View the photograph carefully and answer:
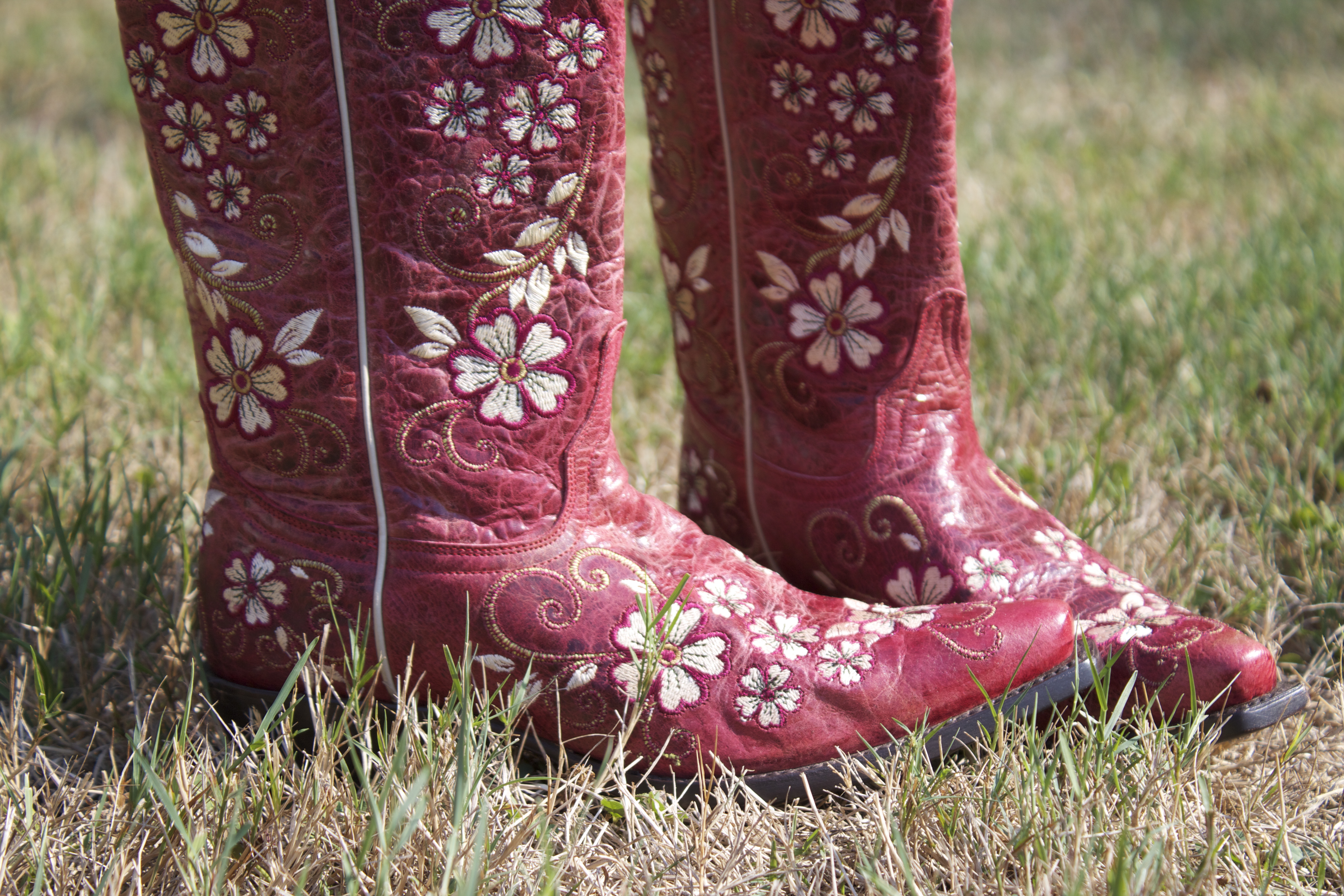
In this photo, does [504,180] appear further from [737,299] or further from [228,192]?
[737,299]

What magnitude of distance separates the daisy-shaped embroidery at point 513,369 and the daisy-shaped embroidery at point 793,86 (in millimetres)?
373

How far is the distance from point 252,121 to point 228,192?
7 centimetres

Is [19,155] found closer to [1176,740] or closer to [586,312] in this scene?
[586,312]

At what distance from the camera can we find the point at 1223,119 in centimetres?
390

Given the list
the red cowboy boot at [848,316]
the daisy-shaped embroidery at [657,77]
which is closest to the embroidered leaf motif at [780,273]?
the red cowboy boot at [848,316]

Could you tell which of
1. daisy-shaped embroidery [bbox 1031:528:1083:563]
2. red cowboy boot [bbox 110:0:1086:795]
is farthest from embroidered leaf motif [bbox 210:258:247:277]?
daisy-shaped embroidery [bbox 1031:528:1083:563]

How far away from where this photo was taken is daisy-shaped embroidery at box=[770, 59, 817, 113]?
1.16m

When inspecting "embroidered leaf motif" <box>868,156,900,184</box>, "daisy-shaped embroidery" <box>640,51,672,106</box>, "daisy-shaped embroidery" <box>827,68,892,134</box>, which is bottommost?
"embroidered leaf motif" <box>868,156,900,184</box>

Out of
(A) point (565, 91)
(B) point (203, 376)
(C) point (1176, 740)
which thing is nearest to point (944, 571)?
(C) point (1176, 740)

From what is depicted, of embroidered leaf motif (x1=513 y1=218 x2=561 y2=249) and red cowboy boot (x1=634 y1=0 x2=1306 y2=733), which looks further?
red cowboy boot (x1=634 y1=0 x2=1306 y2=733)

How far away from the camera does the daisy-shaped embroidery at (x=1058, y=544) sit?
1248 mm

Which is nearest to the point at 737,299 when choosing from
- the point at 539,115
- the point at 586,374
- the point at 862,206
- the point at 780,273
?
the point at 780,273

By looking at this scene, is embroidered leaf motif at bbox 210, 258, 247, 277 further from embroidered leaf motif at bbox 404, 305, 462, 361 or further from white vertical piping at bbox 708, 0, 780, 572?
white vertical piping at bbox 708, 0, 780, 572

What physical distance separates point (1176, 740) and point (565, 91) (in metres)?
0.81
